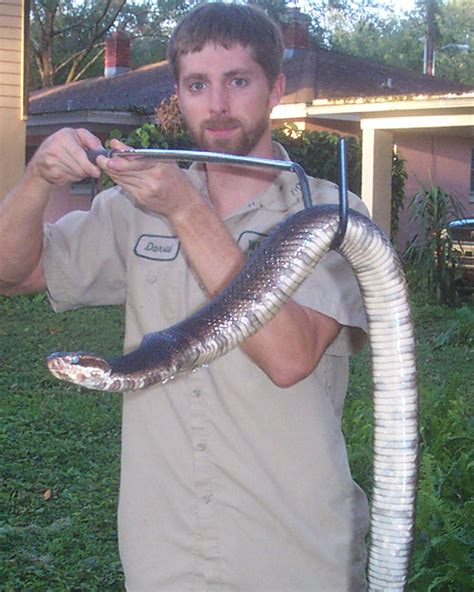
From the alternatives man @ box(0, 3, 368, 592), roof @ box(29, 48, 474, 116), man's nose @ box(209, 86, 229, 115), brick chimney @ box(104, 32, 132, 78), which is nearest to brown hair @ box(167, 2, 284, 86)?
man @ box(0, 3, 368, 592)

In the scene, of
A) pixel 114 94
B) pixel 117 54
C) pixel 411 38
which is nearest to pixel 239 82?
pixel 114 94

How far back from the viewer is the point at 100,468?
266 inches

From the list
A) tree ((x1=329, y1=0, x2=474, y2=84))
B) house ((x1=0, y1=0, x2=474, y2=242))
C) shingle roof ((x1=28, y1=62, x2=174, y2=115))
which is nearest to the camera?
house ((x1=0, y1=0, x2=474, y2=242))

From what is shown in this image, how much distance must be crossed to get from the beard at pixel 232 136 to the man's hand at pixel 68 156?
1.27 ft

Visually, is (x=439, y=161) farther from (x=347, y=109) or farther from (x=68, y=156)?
(x=68, y=156)

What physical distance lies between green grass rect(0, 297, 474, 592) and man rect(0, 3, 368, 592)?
6.14ft

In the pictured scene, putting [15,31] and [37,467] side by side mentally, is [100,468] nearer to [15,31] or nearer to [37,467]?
[37,467]

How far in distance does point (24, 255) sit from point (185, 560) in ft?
2.73

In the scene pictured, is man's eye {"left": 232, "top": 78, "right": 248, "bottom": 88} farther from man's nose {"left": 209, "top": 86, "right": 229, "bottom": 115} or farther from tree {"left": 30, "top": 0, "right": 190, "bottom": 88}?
tree {"left": 30, "top": 0, "right": 190, "bottom": 88}

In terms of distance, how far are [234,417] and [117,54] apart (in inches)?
1058

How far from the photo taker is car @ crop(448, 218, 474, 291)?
14.8m

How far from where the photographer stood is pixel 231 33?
2.40 meters

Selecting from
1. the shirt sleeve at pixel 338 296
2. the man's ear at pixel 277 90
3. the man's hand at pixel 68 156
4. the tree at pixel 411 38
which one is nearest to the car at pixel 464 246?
the man's ear at pixel 277 90

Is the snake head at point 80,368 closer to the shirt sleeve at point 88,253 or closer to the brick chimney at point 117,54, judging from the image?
the shirt sleeve at point 88,253
